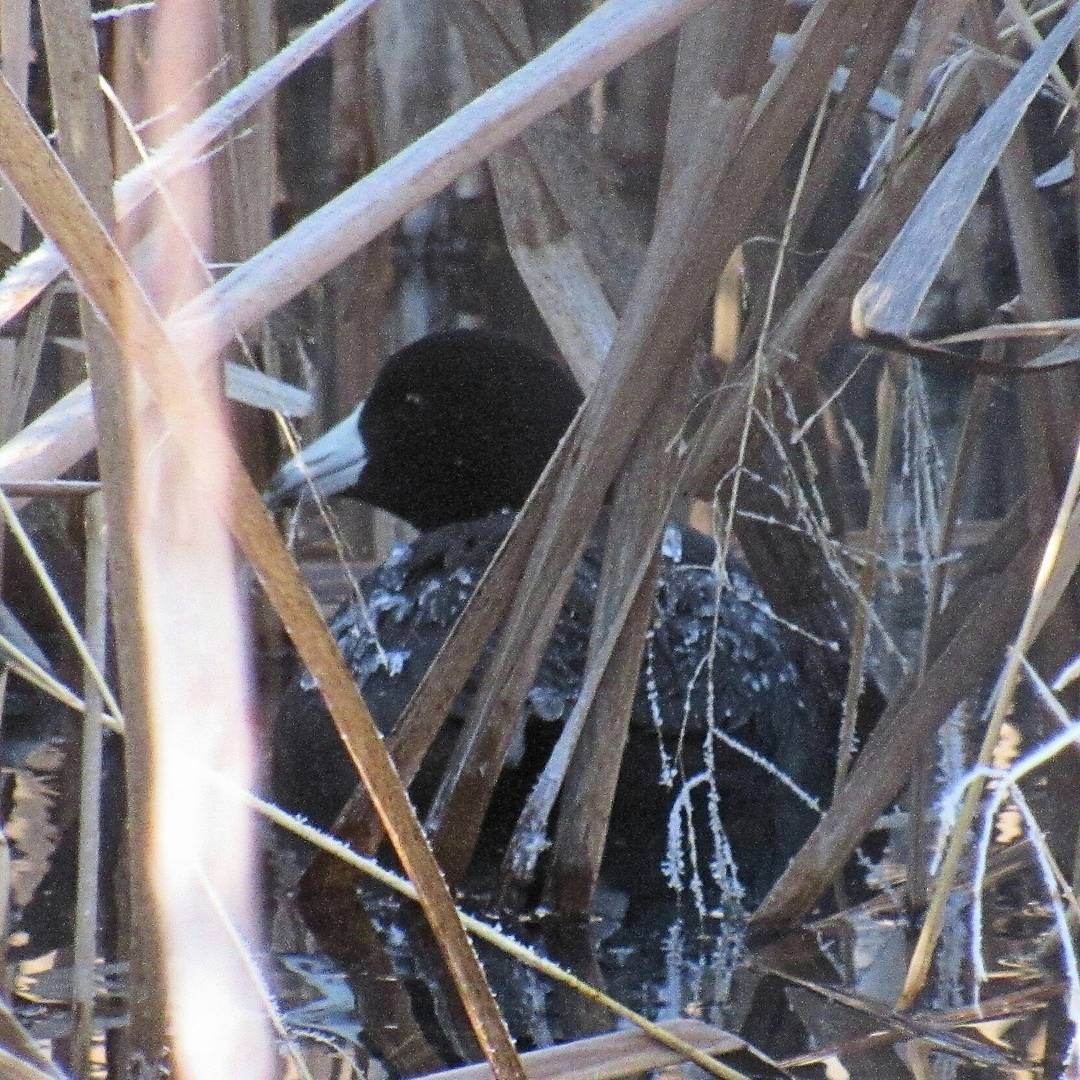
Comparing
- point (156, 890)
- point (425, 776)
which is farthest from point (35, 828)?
point (156, 890)

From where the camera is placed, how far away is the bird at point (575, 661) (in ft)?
7.02

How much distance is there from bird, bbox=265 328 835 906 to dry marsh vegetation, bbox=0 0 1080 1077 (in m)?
0.10

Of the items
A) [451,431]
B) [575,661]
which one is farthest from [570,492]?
[451,431]

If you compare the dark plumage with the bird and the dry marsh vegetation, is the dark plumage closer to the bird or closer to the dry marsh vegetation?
the bird

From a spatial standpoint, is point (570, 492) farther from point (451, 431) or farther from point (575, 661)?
point (451, 431)

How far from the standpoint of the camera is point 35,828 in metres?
2.22

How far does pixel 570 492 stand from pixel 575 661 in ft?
1.70

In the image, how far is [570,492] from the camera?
1701 millimetres

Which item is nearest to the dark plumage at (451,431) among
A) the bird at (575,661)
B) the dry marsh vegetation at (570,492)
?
the bird at (575,661)

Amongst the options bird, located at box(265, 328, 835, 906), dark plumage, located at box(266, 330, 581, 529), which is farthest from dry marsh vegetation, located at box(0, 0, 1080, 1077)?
dark plumage, located at box(266, 330, 581, 529)

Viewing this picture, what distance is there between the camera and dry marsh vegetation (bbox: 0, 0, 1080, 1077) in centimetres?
110

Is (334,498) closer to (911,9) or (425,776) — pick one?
(425,776)

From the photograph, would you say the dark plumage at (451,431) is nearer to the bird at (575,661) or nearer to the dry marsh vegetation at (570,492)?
the bird at (575,661)

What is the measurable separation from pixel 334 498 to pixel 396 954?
1741 mm
